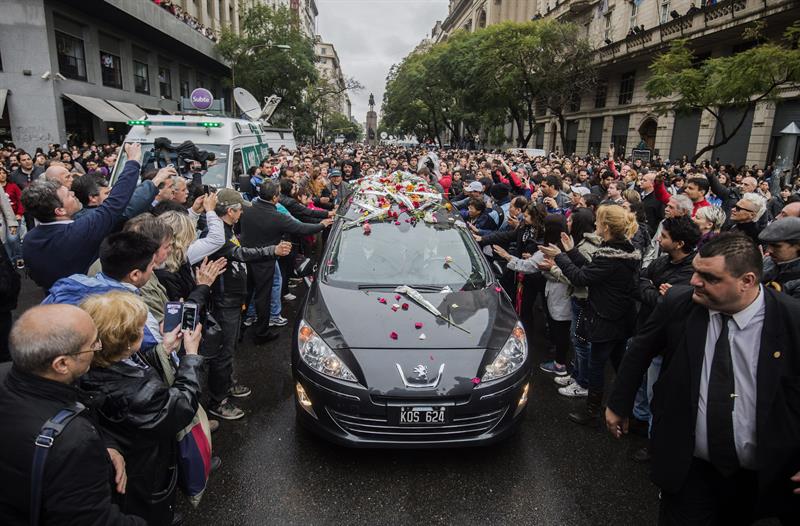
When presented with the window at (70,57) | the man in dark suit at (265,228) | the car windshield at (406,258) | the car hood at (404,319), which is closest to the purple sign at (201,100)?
the window at (70,57)

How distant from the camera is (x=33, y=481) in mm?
1438

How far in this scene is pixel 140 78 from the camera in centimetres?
2330

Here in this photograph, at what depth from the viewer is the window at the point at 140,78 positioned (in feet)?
74.7

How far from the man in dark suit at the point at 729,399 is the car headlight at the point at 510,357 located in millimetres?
1271

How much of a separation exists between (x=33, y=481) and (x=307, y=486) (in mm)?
2176

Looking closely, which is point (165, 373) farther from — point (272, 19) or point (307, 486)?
point (272, 19)

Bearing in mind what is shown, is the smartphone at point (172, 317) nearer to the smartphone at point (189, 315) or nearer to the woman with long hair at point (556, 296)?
the smartphone at point (189, 315)

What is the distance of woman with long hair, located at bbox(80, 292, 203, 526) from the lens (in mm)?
1935

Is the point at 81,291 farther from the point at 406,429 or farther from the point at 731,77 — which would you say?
the point at 731,77

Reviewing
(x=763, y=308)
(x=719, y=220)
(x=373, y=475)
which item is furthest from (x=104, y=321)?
(x=719, y=220)

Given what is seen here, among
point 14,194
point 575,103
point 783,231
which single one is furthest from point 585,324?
point 575,103

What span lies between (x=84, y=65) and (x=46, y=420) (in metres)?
22.4

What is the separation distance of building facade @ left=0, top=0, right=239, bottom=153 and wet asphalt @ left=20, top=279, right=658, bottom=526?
1810cm

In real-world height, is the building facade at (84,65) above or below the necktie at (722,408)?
above
